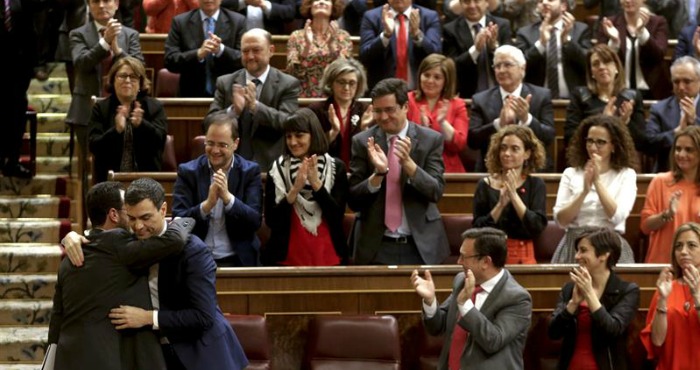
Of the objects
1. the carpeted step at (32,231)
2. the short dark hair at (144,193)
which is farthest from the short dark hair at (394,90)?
the carpeted step at (32,231)

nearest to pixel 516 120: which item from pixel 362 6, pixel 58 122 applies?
pixel 362 6

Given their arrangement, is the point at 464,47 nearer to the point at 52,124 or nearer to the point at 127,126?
the point at 127,126

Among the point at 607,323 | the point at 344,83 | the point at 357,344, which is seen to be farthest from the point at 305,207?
the point at 607,323

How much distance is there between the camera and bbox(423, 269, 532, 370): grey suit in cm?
429

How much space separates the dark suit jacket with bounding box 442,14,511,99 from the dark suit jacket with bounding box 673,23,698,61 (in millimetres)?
880

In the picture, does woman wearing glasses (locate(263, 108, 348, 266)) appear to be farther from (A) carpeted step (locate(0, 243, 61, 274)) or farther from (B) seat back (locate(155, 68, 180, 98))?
(B) seat back (locate(155, 68, 180, 98))

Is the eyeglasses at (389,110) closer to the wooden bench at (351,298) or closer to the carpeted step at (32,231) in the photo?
the wooden bench at (351,298)

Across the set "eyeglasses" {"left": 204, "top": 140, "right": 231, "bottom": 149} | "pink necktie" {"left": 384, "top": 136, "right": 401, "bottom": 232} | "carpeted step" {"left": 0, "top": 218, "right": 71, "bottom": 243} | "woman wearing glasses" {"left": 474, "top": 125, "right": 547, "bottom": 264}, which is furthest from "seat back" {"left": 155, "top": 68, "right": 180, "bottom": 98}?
Result: "woman wearing glasses" {"left": 474, "top": 125, "right": 547, "bottom": 264}

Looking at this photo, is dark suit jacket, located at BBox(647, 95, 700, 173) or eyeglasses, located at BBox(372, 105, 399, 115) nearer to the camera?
eyeglasses, located at BBox(372, 105, 399, 115)

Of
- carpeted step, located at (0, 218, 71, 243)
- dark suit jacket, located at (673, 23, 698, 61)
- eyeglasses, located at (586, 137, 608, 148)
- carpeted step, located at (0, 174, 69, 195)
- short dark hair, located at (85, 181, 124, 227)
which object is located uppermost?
dark suit jacket, located at (673, 23, 698, 61)

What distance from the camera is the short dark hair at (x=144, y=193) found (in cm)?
380

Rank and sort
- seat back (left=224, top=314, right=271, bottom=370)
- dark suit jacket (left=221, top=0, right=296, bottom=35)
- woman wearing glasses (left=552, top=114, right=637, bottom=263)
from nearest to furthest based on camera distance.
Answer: seat back (left=224, top=314, right=271, bottom=370) → woman wearing glasses (left=552, top=114, right=637, bottom=263) → dark suit jacket (left=221, top=0, right=296, bottom=35)

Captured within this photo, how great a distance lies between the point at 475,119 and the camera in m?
6.13

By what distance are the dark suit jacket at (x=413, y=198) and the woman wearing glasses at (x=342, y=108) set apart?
456 millimetres
